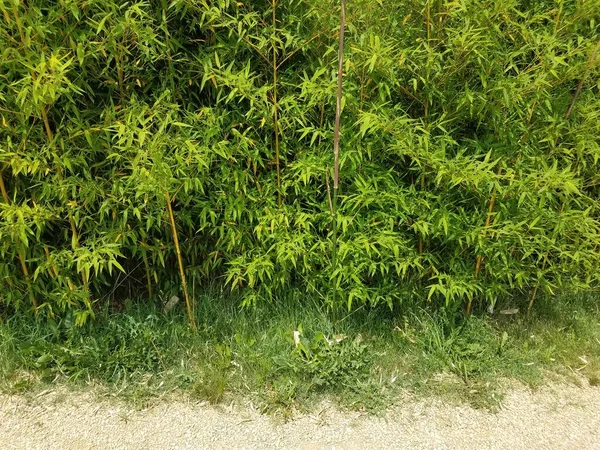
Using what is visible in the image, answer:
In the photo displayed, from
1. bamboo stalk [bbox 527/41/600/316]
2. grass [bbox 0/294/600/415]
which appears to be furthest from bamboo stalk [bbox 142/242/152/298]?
A: bamboo stalk [bbox 527/41/600/316]

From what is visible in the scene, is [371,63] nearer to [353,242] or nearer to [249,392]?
[353,242]

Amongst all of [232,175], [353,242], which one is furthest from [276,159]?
[353,242]

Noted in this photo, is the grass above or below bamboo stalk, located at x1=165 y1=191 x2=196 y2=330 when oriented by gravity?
below

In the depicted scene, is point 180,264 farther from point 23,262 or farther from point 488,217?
point 488,217

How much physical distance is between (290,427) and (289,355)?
1.25 feet

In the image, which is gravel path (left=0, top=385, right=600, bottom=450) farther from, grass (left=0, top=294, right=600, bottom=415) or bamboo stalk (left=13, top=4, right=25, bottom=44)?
bamboo stalk (left=13, top=4, right=25, bottom=44)

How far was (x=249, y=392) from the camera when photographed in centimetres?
266

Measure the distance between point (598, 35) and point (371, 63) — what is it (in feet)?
4.17

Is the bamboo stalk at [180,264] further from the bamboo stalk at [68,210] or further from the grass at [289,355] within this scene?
the bamboo stalk at [68,210]

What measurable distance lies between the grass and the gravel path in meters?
0.08

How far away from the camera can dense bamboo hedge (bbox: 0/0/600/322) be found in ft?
8.23

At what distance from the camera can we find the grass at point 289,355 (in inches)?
105

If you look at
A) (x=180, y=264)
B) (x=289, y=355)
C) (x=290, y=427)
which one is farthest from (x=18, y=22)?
(x=290, y=427)

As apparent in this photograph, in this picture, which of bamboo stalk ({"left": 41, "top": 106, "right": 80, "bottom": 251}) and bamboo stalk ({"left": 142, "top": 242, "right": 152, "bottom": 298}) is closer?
bamboo stalk ({"left": 41, "top": 106, "right": 80, "bottom": 251})
